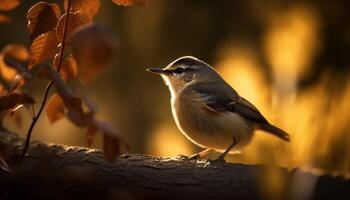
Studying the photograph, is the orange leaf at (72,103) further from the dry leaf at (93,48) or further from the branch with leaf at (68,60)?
the dry leaf at (93,48)

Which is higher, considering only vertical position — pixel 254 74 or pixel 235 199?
pixel 254 74

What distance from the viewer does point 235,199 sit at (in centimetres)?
212

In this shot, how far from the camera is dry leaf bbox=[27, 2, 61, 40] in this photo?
178 centimetres

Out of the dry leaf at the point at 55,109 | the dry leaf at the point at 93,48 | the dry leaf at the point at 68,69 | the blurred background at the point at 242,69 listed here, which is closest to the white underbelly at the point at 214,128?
the blurred background at the point at 242,69

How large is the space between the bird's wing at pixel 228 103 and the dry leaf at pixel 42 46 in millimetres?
1708

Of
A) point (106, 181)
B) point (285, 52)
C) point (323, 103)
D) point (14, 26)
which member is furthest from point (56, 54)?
point (14, 26)

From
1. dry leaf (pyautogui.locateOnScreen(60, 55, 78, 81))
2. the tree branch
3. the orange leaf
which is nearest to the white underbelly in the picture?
the tree branch

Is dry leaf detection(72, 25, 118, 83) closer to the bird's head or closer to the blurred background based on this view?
the blurred background

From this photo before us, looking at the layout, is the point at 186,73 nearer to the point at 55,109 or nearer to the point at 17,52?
the point at 17,52

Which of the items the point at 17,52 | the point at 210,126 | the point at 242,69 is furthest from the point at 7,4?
the point at 210,126

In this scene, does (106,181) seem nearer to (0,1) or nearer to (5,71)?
(5,71)

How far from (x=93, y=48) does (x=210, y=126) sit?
2.05 metres

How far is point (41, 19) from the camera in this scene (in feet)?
5.86

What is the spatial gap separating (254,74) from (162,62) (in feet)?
6.99
